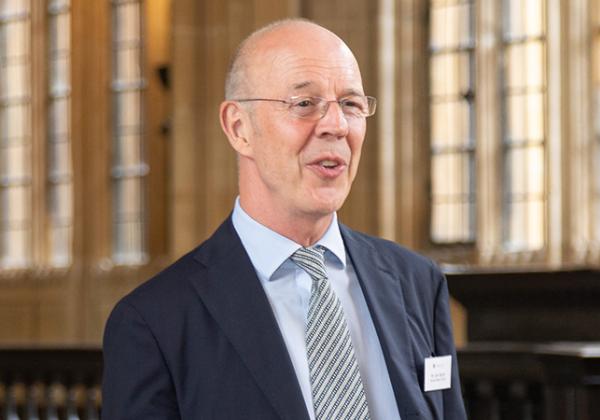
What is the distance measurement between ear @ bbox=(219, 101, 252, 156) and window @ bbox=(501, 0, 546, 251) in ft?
33.4

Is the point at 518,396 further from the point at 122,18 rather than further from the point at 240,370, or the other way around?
the point at 122,18

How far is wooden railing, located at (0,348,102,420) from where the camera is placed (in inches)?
252

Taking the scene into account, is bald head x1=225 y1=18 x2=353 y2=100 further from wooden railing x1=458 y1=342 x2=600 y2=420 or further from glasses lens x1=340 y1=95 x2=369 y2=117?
wooden railing x1=458 y1=342 x2=600 y2=420

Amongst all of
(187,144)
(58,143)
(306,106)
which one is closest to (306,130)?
(306,106)

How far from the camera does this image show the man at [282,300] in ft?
6.74

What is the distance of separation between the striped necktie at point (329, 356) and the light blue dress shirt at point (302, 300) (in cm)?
2

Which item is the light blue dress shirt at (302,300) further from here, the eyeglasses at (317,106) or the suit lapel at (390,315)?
the eyeglasses at (317,106)

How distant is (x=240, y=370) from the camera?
2.06 m

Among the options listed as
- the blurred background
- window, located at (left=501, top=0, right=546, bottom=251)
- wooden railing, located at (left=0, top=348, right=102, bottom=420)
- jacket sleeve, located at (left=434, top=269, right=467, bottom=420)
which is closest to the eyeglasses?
jacket sleeve, located at (left=434, top=269, right=467, bottom=420)

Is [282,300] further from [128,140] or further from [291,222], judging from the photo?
[128,140]

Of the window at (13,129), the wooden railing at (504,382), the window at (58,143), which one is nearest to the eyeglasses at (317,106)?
the wooden railing at (504,382)

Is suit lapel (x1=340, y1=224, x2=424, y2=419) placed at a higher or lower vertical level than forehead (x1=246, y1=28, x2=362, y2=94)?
lower

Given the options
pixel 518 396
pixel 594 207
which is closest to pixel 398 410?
pixel 518 396

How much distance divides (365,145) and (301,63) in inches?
421
